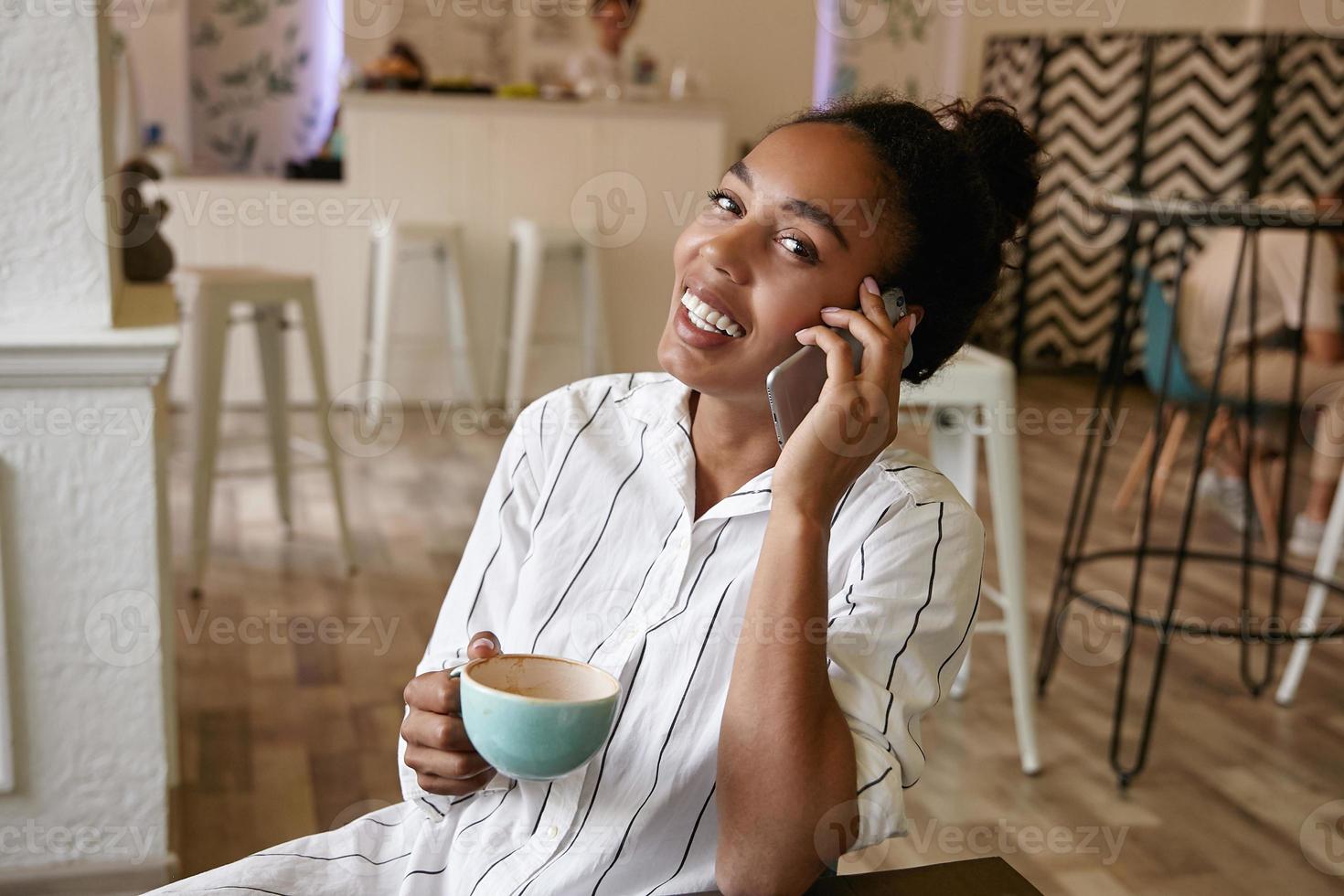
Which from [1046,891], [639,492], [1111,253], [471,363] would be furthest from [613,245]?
[639,492]

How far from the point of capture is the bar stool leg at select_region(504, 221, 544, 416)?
Answer: 15.7 ft

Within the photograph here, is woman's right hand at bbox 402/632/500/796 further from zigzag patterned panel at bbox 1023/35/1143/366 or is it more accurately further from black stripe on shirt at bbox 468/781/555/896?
zigzag patterned panel at bbox 1023/35/1143/366

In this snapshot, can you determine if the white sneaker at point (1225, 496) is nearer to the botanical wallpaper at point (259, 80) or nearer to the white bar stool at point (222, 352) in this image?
the white bar stool at point (222, 352)

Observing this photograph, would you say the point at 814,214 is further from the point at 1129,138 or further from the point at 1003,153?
the point at 1129,138

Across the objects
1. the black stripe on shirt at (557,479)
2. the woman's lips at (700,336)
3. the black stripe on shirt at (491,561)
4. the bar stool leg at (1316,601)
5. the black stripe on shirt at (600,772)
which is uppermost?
the woman's lips at (700,336)

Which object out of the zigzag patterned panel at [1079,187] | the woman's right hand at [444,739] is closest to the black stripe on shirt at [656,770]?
the woman's right hand at [444,739]

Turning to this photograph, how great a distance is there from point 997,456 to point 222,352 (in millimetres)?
1826

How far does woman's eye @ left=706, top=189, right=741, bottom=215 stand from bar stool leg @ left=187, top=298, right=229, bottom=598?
7.06 feet

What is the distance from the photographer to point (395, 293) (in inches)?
195

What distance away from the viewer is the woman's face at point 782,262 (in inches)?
39.8

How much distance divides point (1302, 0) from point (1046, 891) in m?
6.60

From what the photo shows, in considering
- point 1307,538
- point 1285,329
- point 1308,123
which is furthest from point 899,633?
point 1308,123

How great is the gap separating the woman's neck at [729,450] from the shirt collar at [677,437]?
14 mm

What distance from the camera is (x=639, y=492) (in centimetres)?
109
